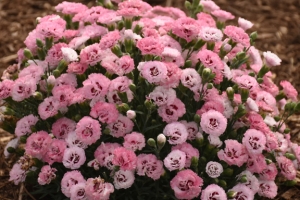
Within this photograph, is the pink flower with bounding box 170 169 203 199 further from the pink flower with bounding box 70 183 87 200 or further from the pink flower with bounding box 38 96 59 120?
the pink flower with bounding box 38 96 59 120

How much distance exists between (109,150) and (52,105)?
14.1 inches

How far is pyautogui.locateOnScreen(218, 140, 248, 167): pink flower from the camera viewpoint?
233 cm

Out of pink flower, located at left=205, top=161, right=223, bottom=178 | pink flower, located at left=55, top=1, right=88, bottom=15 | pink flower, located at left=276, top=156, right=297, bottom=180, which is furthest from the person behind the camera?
pink flower, located at left=55, top=1, right=88, bottom=15

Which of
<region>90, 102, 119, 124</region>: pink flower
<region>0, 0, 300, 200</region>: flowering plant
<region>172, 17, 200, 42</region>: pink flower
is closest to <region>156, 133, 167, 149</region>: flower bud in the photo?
<region>0, 0, 300, 200</region>: flowering plant

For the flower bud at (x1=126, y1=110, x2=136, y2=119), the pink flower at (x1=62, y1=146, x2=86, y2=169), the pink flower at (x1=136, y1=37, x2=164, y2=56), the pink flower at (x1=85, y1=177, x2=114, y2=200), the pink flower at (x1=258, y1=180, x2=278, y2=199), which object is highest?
the pink flower at (x1=136, y1=37, x2=164, y2=56)

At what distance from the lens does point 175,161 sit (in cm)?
226

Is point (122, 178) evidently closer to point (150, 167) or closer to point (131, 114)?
point (150, 167)

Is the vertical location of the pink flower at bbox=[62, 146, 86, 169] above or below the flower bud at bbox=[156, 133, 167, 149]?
below

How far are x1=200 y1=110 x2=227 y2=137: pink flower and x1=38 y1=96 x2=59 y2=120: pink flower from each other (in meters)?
0.70

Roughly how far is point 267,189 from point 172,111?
635 mm

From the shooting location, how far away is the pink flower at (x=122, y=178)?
228 centimetres

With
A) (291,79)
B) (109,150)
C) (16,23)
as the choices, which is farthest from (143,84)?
(16,23)

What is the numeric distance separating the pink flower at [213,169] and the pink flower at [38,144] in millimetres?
761

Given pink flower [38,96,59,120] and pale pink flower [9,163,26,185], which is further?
pale pink flower [9,163,26,185]
